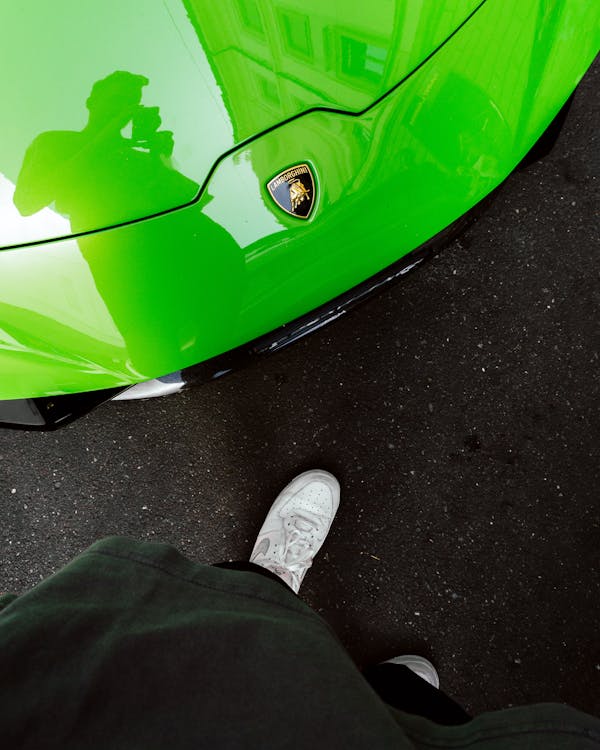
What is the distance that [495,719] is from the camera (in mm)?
967

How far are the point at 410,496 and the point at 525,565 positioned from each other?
0.40m

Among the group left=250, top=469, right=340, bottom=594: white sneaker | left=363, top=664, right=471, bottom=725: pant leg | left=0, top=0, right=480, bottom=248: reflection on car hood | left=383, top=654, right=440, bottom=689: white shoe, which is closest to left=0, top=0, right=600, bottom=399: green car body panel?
left=0, top=0, right=480, bottom=248: reflection on car hood

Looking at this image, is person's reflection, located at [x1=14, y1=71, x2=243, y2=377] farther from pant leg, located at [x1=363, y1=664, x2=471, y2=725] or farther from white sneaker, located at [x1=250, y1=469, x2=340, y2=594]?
pant leg, located at [x1=363, y1=664, x2=471, y2=725]

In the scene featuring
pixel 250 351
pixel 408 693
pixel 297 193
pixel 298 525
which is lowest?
pixel 408 693

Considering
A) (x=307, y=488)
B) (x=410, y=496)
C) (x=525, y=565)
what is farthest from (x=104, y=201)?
(x=525, y=565)

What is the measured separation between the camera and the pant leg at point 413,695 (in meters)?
1.27

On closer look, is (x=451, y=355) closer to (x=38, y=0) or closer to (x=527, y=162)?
(x=527, y=162)

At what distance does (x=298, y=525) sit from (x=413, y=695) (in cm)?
56

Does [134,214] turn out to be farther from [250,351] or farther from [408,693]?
[408,693]

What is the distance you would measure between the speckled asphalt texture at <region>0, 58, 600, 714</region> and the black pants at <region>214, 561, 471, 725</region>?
0.24 metres

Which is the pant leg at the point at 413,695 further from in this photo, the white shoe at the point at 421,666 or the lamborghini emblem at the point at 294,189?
the lamborghini emblem at the point at 294,189

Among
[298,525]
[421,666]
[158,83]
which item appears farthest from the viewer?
[298,525]

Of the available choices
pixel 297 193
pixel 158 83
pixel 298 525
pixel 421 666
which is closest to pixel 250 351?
pixel 297 193

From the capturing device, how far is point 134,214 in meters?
0.94
